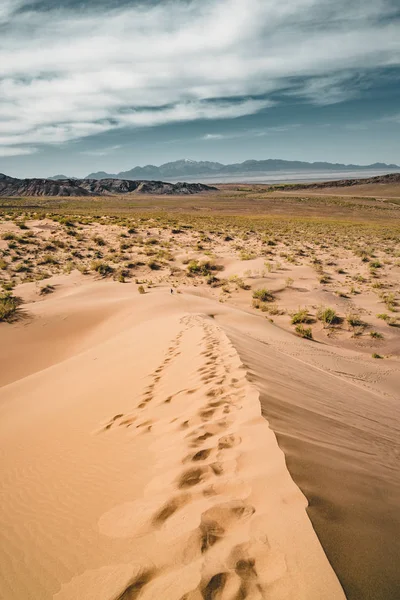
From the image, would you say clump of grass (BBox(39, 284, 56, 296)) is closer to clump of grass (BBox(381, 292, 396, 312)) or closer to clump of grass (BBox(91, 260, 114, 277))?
clump of grass (BBox(91, 260, 114, 277))

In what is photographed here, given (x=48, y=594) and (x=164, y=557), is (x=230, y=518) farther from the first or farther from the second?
(x=48, y=594)

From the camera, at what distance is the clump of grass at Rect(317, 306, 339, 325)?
11.4 m

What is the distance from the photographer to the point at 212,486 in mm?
2406

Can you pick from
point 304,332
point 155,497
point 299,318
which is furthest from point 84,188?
point 155,497

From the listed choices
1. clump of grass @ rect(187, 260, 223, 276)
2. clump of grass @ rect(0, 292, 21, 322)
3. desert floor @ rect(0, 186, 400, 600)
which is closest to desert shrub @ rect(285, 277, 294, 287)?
clump of grass @ rect(187, 260, 223, 276)

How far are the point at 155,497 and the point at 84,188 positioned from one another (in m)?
157

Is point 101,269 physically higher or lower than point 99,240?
lower

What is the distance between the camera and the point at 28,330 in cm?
1031

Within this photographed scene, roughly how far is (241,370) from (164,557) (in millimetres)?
3204

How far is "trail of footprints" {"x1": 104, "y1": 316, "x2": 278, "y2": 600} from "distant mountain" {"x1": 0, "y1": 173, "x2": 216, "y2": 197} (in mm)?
134847

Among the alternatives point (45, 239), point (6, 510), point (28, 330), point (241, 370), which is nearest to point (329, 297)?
point (241, 370)

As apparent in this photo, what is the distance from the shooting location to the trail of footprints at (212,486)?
1662 mm

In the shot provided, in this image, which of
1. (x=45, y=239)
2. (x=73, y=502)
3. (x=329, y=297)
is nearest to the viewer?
(x=73, y=502)

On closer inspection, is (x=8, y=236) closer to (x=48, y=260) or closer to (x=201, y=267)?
(x=48, y=260)
